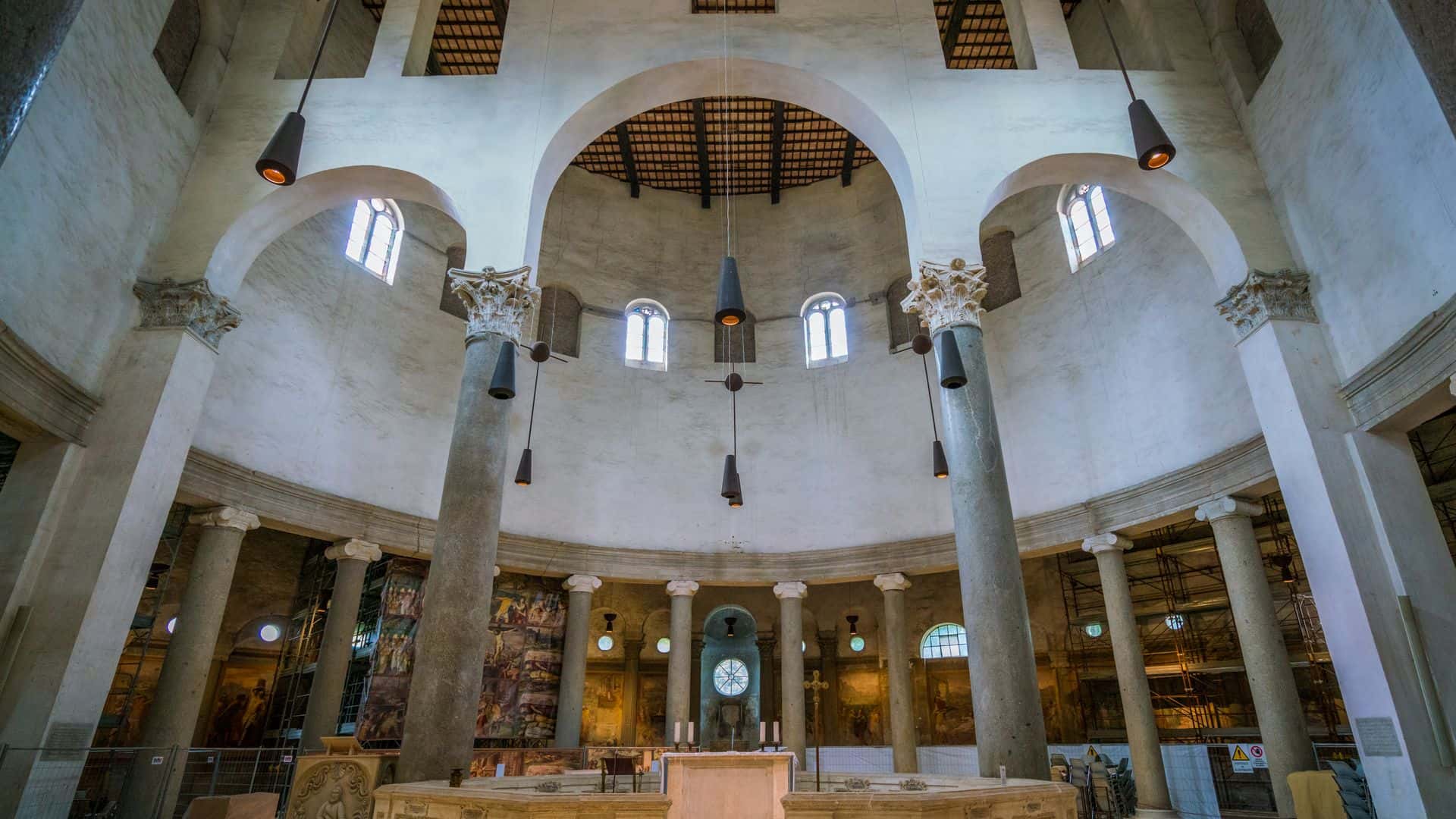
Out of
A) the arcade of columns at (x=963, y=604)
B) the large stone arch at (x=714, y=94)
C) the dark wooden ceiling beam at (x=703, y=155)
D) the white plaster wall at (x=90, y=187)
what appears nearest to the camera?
the arcade of columns at (x=963, y=604)

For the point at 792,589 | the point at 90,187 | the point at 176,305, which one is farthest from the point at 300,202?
the point at 792,589

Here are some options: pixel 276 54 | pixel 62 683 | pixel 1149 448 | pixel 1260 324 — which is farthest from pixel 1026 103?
pixel 62 683

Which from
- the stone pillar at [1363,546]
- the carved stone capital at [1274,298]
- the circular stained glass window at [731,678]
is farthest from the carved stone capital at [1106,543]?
the circular stained glass window at [731,678]

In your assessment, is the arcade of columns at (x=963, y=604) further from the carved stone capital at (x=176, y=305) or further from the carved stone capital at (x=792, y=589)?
the carved stone capital at (x=176, y=305)

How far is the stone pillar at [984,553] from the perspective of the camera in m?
7.93

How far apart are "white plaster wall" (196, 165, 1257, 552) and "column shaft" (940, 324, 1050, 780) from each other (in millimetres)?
5459

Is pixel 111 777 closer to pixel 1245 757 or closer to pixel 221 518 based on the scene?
pixel 221 518

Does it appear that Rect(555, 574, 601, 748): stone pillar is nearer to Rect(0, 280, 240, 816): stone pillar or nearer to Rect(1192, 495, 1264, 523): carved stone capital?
Rect(0, 280, 240, 816): stone pillar

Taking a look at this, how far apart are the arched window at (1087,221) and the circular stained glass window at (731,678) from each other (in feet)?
39.4

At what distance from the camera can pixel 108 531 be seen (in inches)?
341

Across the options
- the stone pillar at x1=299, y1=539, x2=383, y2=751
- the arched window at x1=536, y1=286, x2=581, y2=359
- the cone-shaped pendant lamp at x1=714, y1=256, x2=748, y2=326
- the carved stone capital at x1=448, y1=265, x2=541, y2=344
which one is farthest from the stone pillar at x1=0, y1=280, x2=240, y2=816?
the arched window at x1=536, y1=286, x2=581, y2=359

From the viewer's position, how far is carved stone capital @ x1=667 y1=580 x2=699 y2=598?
16.4 meters

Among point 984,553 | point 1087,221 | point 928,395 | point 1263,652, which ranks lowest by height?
point 1263,652

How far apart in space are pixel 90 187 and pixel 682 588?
11568 millimetres
